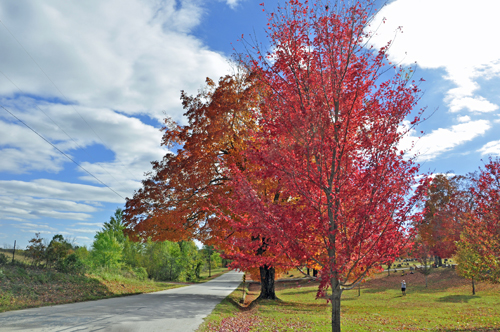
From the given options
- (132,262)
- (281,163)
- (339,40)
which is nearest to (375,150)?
(281,163)

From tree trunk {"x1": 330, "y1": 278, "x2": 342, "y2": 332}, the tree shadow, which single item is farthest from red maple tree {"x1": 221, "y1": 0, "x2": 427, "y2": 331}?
the tree shadow

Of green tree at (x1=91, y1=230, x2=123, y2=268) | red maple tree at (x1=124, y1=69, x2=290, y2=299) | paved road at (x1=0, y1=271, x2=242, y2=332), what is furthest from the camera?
green tree at (x1=91, y1=230, x2=123, y2=268)

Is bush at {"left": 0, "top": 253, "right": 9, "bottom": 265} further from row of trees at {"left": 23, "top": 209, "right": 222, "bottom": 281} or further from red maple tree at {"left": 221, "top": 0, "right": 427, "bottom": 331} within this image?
red maple tree at {"left": 221, "top": 0, "right": 427, "bottom": 331}

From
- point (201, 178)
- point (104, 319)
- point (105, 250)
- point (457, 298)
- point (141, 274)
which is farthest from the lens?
point (105, 250)

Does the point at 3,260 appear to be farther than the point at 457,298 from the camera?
No

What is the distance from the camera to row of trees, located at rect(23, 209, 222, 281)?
19984 millimetres

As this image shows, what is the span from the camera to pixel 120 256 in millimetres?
35781

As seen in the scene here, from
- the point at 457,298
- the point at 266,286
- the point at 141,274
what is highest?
the point at 266,286

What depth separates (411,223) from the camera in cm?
601

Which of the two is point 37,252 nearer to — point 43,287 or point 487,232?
point 43,287

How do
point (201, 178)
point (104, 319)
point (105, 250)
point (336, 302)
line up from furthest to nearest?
point (105, 250) → point (201, 178) → point (104, 319) → point (336, 302)

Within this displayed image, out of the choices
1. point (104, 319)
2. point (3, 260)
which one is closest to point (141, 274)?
point (3, 260)

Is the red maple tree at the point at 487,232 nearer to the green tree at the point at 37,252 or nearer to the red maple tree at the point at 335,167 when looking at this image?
the red maple tree at the point at 335,167

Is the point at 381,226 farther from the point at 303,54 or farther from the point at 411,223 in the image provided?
the point at 303,54
